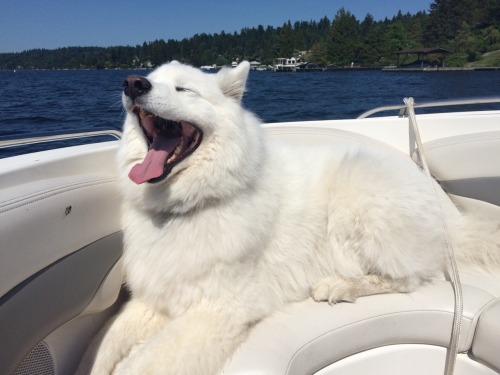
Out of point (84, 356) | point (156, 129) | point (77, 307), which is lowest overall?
point (84, 356)

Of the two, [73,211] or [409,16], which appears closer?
[73,211]

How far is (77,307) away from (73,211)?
405mm

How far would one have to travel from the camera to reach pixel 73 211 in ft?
5.37

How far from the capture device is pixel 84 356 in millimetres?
1779

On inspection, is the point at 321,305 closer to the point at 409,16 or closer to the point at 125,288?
the point at 125,288

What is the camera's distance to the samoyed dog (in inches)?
66.2

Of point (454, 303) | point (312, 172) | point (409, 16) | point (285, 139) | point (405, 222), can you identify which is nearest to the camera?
point (454, 303)

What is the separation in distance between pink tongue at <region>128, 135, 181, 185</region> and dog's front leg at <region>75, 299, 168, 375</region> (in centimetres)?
65

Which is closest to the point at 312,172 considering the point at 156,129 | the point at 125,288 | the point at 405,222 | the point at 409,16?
the point at 405,222

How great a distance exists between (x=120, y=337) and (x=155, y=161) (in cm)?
82

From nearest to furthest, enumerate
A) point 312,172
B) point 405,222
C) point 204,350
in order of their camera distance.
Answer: point 204,350, point 405,222, point 312,172

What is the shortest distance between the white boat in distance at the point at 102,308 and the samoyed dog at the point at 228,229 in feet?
0.37

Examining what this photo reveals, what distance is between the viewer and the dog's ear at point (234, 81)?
1976 millimetres

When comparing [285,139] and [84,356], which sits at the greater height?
[285,139]
